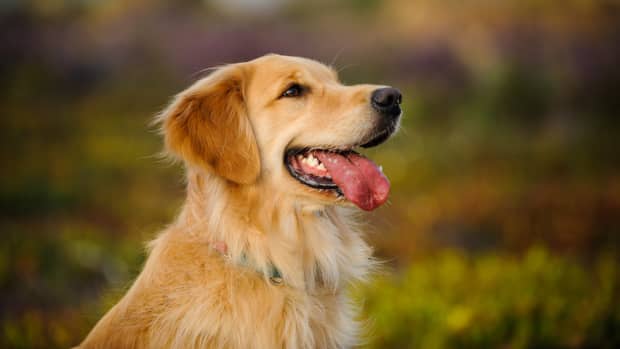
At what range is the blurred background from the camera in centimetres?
449

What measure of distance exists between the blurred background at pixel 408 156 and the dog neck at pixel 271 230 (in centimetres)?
75

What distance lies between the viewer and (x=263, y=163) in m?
2.95

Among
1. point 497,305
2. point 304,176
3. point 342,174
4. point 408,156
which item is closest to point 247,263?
point 304,176

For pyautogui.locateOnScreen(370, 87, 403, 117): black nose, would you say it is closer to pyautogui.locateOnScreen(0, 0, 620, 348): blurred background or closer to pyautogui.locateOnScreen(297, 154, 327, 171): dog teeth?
pyautogui.locateOnScreen(297, 154, 327, 171): dog teeth

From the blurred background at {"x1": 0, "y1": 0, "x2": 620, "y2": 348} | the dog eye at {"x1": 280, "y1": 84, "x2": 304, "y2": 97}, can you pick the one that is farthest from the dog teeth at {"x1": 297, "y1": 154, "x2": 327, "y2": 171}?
the blurred background at {"x1": 0, "y1": 0, "x2": 620, "y2": 348}

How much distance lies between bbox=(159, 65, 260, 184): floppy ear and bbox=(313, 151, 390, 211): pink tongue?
0.39m

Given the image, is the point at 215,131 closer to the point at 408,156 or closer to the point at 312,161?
the point at 312,161

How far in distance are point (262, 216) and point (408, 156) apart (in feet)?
23.7

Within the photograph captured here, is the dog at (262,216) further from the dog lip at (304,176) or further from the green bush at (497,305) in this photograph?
the green bush at (497,305)

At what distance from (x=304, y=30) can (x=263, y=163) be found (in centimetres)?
1460

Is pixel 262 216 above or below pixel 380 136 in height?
below

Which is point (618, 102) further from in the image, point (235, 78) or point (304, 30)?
point (235, 78)

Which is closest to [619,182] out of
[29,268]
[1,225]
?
[29,268]

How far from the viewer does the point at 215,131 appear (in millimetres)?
2863
